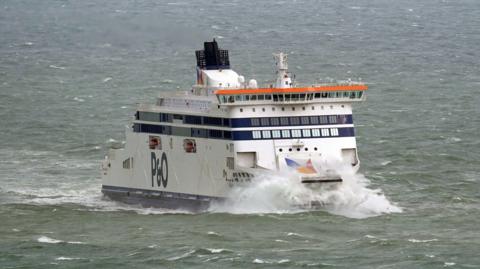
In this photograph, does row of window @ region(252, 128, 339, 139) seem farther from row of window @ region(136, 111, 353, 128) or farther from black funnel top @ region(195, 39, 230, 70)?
black funnel top @ region(195, 39, 230, 70)

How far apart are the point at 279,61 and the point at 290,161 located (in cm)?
554

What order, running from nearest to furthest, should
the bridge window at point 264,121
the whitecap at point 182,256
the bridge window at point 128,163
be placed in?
the whitecap at point 182,256 → the bridge window at point 264,121 → the bridge window at point 128,163

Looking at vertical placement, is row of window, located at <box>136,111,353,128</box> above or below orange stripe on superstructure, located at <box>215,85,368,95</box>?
below

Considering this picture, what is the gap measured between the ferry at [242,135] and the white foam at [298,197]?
0.43 metres

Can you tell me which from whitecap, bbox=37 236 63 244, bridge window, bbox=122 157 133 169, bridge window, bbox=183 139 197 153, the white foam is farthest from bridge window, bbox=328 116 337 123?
whitecap, bbox=37 236 63 244

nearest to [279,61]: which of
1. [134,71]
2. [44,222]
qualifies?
[44,222]

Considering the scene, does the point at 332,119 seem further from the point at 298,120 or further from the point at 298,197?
the point at 298,197

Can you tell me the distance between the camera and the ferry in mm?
85500

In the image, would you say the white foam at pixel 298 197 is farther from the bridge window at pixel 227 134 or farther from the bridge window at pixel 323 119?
the bridge window at pixel 323 119

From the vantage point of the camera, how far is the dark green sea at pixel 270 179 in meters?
75.4

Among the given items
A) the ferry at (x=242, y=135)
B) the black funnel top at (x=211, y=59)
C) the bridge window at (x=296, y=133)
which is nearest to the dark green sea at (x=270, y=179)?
the ferry at (x=242, y=135)

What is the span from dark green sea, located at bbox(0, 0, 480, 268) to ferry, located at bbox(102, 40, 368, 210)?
1.51 meters

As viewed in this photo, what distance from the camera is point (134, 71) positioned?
5778 inches

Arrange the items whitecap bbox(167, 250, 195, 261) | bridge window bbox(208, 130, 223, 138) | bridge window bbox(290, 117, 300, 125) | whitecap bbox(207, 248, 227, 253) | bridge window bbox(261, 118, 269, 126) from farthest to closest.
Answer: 1. bridge window bbox(208, 130, 223, 138)
2. bridge window bbox(290, 117, 300, 125)
3. bridge window bbox(261, 118, 269, 126)
4. whitecap bbox(207, 248, 227, 253)
5. whitecap bbox(167, 250, 195, 261)
